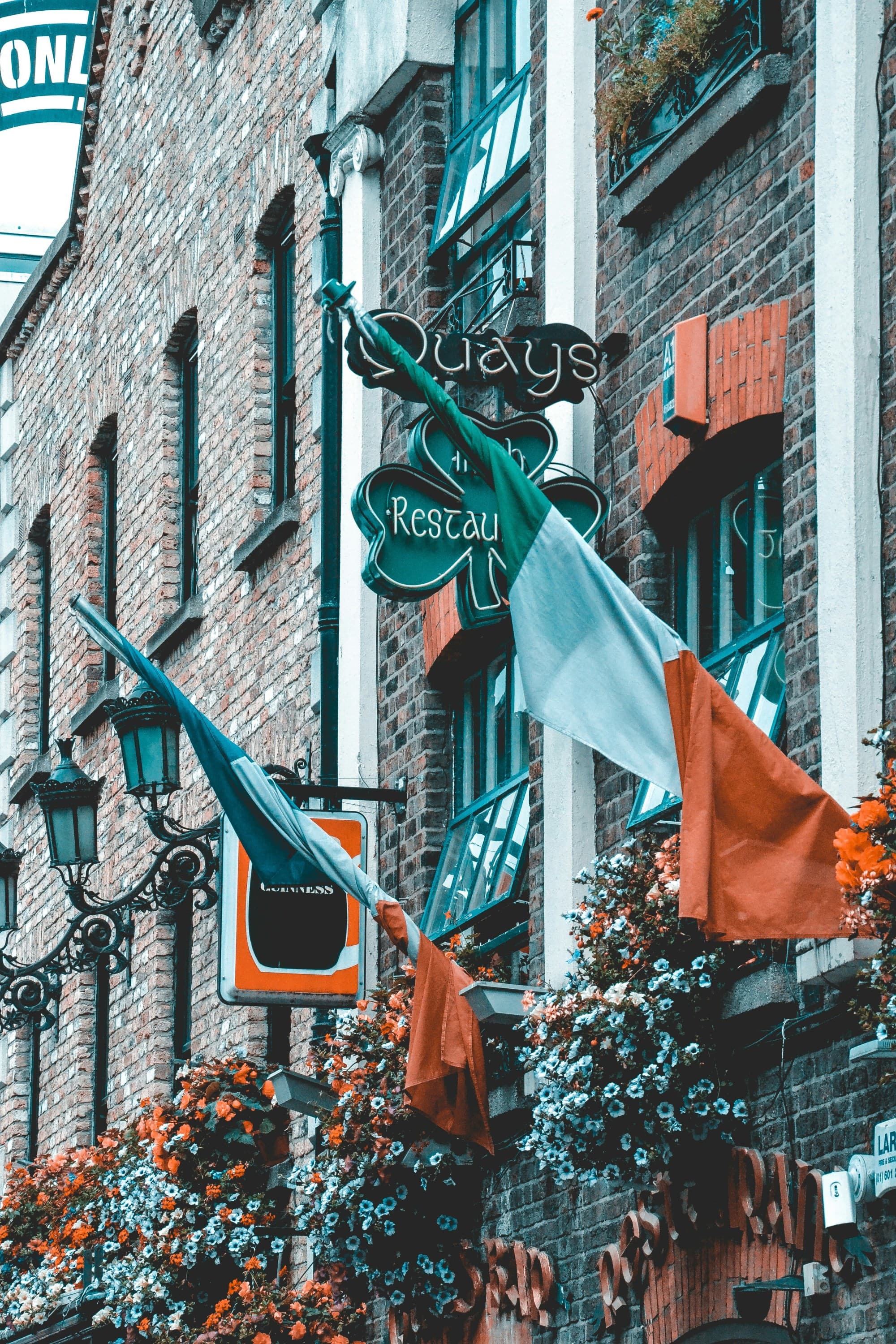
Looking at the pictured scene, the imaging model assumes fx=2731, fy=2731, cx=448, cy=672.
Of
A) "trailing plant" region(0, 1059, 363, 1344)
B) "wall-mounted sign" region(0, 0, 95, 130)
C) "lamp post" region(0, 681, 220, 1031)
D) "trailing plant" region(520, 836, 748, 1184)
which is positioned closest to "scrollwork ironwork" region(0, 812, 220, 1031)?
"lamp post" region(0, 681, 220, 1031)

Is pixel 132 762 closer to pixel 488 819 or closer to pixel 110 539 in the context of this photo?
pixel 488 819

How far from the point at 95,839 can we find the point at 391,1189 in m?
4.07

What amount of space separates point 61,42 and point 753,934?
2595 centimetres

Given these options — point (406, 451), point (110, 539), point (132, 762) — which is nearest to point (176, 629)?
point (110, 539)

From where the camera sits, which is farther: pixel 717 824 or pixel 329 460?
pixel 329 460

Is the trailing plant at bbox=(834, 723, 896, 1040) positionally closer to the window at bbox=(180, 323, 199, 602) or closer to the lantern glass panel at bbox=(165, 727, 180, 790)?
the lantern glass panel at bbox=(165, 727, 180, 790)

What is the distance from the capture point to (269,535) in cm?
1636

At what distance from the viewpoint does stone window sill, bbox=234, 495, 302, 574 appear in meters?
16.1

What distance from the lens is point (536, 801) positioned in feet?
39.0

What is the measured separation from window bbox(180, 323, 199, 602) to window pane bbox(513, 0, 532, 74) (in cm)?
540

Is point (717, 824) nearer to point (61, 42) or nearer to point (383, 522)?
point (383, 522)

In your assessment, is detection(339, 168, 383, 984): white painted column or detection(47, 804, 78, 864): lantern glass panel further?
detection(47, 804, 78, 864): lantern glass panel

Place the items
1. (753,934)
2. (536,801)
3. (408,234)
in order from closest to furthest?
(753,934), (536,801), (408,234)

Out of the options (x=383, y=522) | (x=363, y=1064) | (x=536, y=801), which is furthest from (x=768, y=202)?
(x=363, y=1064)
